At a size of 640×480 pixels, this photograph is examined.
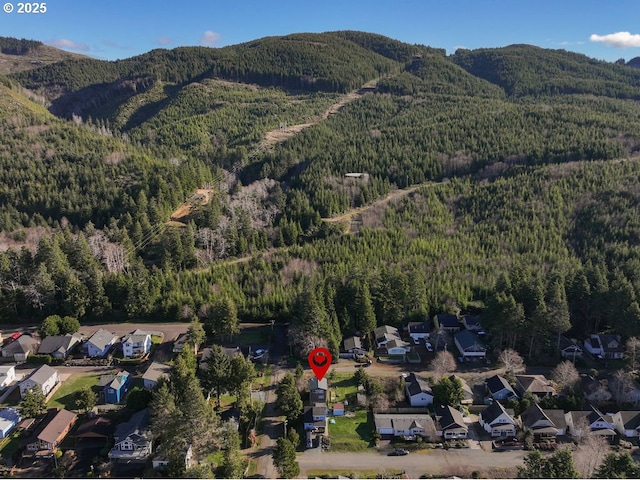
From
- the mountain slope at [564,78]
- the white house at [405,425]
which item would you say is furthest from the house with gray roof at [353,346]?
the mountain slope at [564,78]

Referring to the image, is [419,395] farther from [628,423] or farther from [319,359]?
[628,423]

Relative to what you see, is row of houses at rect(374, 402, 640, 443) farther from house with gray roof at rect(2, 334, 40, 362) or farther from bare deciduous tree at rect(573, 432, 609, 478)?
house with gray roof at rect(2, 334, 40, 362)

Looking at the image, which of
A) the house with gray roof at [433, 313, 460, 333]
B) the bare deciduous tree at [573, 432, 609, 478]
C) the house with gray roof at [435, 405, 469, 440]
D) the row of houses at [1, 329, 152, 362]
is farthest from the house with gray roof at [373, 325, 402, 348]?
the row of houses at [1, 329, 152, 362]

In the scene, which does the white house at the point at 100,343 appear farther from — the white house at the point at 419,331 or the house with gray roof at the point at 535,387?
the house with gray roof at the point at 535,387

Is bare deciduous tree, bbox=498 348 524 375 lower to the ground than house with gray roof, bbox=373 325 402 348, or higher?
lower

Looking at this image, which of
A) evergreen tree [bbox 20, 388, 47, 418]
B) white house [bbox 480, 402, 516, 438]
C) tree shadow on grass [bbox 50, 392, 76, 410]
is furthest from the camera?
tree shadow on grass [bbox 50, 392, 76, 410]

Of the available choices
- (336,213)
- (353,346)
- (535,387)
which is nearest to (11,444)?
(353,346)
